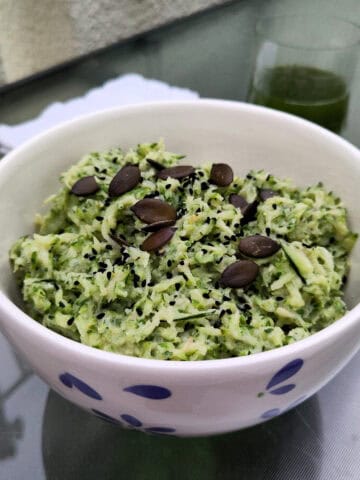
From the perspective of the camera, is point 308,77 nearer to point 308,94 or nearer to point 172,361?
point 308,94

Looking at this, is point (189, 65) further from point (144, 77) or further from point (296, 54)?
point (296, 54)

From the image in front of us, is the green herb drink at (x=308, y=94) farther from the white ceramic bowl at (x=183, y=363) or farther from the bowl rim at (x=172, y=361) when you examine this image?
the bowl rim at (x=172, y=361)

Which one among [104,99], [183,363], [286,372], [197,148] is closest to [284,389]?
[286,372]

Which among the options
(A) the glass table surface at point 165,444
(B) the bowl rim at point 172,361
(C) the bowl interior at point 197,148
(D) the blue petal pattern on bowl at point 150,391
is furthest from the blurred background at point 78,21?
(D) the blue petal pattern on bowl at point 150,391

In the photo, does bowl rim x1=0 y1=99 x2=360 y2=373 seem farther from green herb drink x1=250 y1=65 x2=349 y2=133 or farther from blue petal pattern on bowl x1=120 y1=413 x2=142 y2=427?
green herb drink x1=250 y1=65 x2=349 y2=133

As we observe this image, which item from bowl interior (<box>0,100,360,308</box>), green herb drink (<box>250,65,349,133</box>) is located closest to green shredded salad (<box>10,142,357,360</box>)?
bowl interior (<box>0,100,360,308</box>)

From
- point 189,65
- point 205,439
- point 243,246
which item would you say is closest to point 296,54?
point 189,65
